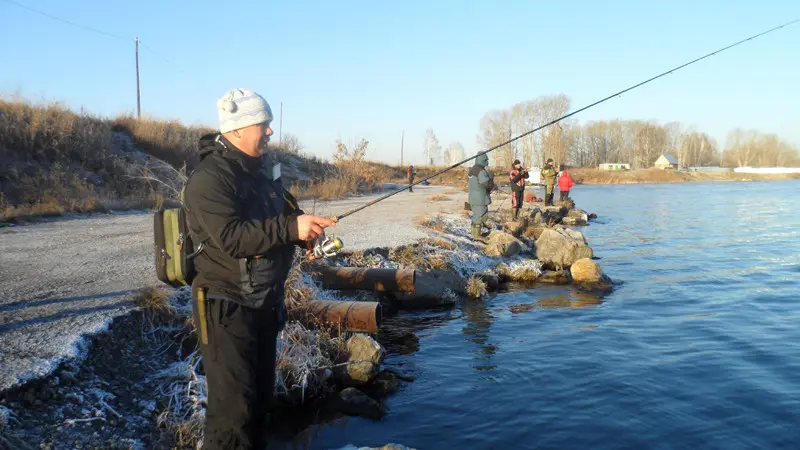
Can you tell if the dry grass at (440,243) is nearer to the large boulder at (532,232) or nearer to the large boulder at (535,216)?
the large boulder at (532,232)

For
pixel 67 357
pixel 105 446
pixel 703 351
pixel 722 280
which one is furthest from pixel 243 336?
pixel 722 280

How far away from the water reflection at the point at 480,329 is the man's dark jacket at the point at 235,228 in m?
4.01

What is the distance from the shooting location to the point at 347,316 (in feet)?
20.6

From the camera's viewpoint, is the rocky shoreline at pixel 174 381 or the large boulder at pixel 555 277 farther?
the large boulder at pixel 555 277

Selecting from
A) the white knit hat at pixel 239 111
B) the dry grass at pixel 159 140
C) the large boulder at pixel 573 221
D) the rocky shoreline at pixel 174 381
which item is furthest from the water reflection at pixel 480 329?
the dry grass at pixel 159 140

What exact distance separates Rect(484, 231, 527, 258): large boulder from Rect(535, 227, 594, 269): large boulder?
54 cm

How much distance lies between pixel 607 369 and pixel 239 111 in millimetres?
5081

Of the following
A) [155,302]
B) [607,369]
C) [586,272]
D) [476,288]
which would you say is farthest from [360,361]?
[586,272]

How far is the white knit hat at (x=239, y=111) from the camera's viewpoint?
3088 mm

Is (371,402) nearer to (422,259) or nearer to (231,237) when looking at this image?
(231,237)

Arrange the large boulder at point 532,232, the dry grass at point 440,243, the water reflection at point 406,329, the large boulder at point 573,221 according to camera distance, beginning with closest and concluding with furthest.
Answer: the water reflection at point 406,329 → the dry grass at point 440,243 → the large boulder at point 532,232 → the large boulder at point 573,221

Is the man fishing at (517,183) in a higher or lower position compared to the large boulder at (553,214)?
higher

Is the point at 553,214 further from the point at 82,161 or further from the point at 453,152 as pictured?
the point at 453,152

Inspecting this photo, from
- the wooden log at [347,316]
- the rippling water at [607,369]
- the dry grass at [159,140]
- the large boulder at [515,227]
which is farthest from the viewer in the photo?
the dry grass at [159,140]
